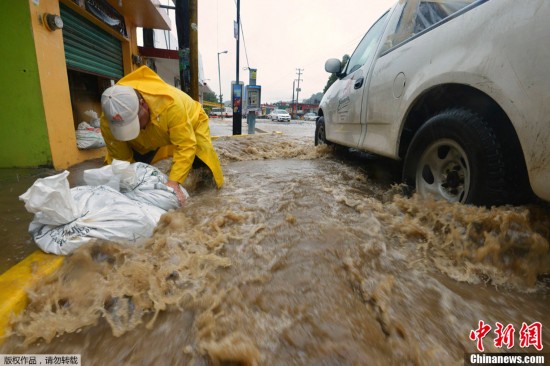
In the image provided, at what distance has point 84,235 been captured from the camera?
5.49ft

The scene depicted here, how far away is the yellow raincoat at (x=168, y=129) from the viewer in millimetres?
2658

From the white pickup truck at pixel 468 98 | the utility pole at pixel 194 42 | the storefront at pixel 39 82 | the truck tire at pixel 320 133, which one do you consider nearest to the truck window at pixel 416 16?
the white pickup truck at pixel 468 98

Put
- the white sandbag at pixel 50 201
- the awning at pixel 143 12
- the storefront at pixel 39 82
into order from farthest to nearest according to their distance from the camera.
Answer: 1. the awning at pixel 143 12
2. the storefront at pixel 39 82
3. the white sandbag at pixel 50 201

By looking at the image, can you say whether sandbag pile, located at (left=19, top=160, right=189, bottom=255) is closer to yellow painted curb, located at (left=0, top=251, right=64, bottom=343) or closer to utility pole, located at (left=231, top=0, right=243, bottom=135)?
yellow painted curb, located at (left=0, top=251, right=64, bottom=343)

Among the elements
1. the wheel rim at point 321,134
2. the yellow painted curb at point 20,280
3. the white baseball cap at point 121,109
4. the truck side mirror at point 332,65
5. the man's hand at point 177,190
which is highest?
the truck side mirror at point 332,65

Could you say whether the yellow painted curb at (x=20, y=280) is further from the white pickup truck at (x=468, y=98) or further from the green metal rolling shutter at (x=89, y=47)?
the green metal rolling shutter at (x=89, y=47)

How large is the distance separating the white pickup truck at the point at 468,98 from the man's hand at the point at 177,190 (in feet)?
6.36

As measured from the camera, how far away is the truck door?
128 inches

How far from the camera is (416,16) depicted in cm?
271

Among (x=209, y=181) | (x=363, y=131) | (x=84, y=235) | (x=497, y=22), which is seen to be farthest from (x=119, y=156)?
(x=497, y=22)

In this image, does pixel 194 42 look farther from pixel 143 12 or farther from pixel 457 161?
pixel 457 161

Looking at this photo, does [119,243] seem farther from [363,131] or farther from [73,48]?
[73,48]

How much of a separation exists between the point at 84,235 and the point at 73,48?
15.3 feet

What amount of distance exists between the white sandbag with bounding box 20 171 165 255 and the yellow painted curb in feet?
0.23
